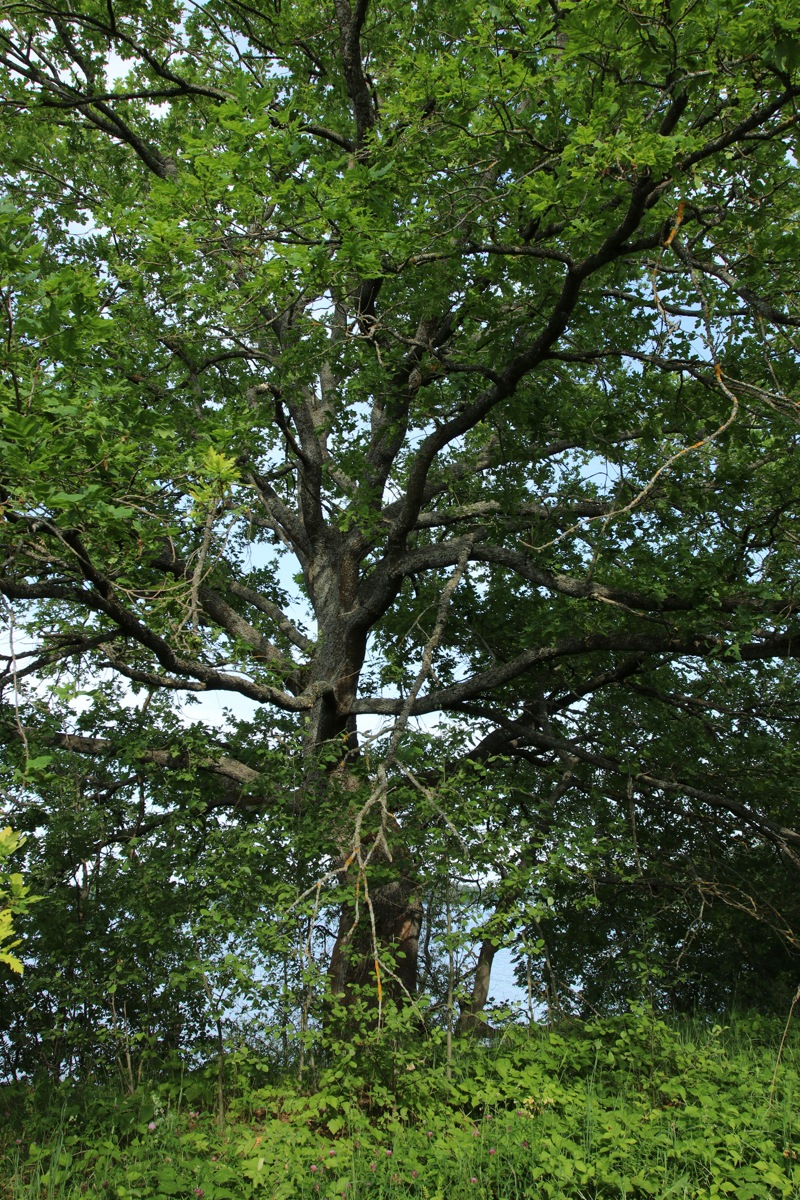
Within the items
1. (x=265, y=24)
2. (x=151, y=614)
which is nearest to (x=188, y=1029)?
(x=151, y=614)

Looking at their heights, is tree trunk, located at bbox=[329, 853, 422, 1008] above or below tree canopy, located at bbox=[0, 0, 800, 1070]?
below

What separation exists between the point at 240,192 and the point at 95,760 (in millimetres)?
5089

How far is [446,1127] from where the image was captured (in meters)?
4.69

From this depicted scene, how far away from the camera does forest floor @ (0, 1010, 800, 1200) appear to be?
12.6 ft

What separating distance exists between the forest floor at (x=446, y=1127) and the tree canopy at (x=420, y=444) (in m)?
0.79

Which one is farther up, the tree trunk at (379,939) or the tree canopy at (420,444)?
the tree canopy at (420,444)

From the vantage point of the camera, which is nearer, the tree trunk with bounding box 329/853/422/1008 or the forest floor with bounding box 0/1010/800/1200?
the forest floor with bounding box 0/1010/800/1200

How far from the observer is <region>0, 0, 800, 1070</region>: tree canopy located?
15.2ft

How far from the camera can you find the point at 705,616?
21.5 feet

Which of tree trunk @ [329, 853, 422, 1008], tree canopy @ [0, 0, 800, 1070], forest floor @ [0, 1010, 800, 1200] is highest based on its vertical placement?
tree canopy @ [0, 0, 800, 1070]

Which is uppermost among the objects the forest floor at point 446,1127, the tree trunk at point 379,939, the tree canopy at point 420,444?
the tree canopy at point 420,444

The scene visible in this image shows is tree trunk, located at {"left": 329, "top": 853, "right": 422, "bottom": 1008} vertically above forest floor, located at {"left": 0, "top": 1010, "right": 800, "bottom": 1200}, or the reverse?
tree trunk, located at {"left": 329, "top": 853, "right": 422, "bottom": 1008}

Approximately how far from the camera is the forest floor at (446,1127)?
3.85 meters

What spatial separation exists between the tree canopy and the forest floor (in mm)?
792
